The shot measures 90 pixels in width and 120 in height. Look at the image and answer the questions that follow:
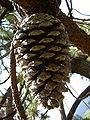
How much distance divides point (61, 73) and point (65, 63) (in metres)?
0.04

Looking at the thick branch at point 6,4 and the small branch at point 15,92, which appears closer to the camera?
the small branch at point 15,92

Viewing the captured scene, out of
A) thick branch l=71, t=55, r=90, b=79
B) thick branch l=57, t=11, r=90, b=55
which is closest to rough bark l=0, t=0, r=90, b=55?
thick branch l=57, t=11, r=90, b=55

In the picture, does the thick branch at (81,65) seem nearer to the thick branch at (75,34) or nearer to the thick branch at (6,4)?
the thick branch at (75,34)

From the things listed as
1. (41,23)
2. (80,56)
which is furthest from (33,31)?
(80,56)

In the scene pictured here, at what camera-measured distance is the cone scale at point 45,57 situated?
74 centimetres

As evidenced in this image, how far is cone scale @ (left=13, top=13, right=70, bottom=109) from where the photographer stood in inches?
29.0

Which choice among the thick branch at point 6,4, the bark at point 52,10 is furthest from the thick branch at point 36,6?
the thick branch at point 6,4

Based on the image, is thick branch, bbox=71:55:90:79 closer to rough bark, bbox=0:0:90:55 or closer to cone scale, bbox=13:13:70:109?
rough bark, bbox=0:0:90:55

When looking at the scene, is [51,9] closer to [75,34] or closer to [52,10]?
[52,10]

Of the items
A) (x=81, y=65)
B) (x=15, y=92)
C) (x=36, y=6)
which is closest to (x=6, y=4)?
(x=36, y=6)

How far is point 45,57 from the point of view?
0.75 meters

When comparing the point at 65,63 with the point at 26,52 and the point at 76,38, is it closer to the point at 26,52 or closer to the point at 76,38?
the point at 26,52

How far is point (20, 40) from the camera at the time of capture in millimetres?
803

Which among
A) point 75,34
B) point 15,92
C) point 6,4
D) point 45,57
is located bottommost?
point 15,92
